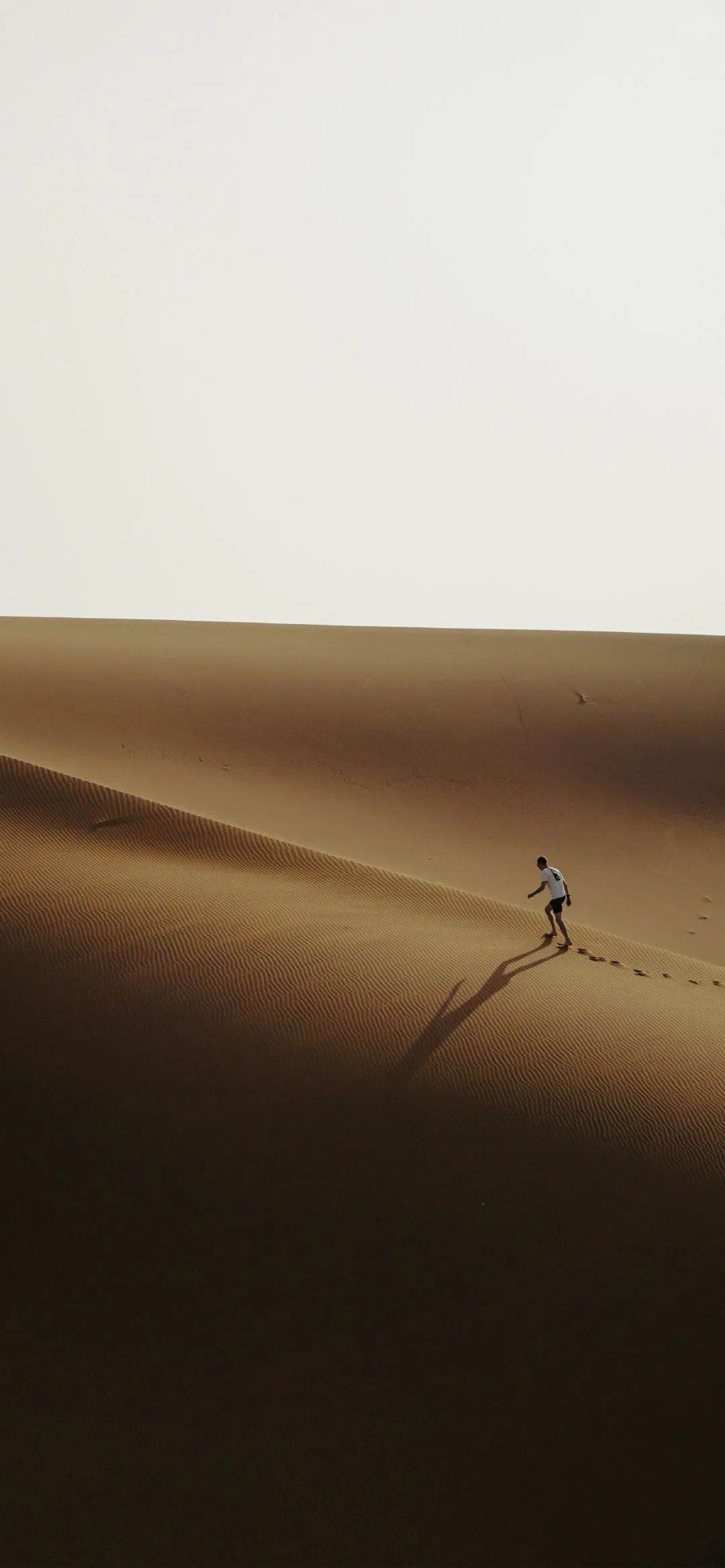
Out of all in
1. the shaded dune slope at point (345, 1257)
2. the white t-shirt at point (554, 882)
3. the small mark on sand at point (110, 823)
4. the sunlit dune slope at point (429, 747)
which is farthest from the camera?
the sunlit dune slope at point (429, 747)

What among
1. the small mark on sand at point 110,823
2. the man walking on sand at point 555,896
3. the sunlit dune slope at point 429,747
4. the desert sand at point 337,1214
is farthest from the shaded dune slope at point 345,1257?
the sunlit dune slope at point 429,747

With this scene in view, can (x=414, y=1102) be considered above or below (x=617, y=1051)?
below

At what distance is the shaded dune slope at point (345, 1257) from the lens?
411 centimetres

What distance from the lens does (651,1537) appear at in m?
3.99

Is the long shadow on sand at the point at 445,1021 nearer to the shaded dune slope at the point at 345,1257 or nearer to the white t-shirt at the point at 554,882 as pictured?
the shaded dune slope at the point at 345,1257

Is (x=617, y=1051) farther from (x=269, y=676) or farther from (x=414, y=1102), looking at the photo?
(x=269, y=676)

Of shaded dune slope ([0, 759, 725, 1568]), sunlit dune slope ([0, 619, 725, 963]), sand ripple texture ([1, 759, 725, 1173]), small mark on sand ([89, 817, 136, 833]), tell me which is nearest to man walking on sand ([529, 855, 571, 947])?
sand ripple texture ([1, 759, 725, 1173])

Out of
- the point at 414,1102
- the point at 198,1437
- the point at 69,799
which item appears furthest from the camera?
the point at 69,799

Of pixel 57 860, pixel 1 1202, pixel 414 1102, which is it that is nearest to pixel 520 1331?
pixel 414 1102

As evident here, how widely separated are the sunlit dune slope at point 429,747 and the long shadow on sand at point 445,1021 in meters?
3.78

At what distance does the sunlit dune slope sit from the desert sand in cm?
342

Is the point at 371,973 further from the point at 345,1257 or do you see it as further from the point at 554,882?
the point at 554,882

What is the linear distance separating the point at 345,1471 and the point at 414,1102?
1611mm

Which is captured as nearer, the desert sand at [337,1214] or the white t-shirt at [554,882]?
the desert sand at [337,1214]
